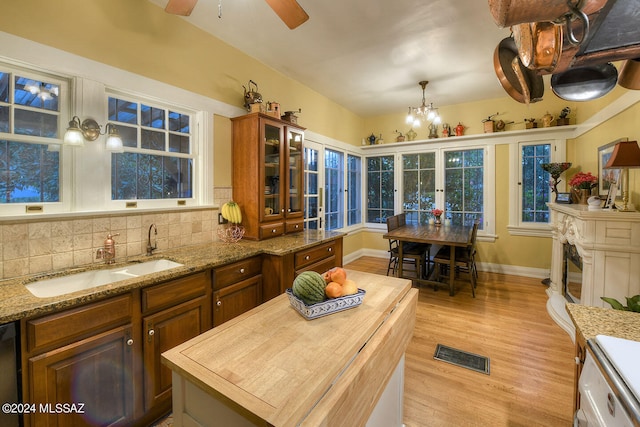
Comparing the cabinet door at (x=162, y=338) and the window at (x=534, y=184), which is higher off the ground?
the window at (x=534, y=184)

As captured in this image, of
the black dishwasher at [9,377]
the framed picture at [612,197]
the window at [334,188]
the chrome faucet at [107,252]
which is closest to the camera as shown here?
the black dishwasher at [9,377]

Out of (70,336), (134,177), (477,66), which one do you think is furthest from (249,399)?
(477,66)

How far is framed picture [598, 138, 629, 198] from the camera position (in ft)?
9.01

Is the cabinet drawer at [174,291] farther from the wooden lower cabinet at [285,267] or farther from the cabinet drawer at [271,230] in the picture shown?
the cabinet drawer at [271,230]

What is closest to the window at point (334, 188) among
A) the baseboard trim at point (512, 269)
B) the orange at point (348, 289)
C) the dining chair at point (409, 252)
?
the baseboard trim at point (512, 269)

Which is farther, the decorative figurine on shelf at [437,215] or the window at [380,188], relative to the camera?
the window at [380,188]

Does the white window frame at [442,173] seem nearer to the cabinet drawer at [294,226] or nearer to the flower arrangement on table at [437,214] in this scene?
the flower arrangement on table at [437,214]

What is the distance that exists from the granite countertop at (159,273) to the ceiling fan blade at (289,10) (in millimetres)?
1691

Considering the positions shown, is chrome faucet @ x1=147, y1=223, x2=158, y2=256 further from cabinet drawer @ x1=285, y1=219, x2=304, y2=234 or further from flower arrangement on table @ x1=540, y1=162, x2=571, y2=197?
flower arrangement on table @ x1=540, y1=162, x2=571, y2=197

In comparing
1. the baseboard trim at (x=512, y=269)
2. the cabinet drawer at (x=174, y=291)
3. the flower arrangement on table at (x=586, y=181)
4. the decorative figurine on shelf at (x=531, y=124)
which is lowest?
the baseboard trim at (x=512, y=269)

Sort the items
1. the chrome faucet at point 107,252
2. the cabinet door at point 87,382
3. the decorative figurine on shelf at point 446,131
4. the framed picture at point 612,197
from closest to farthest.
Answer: the cabinet door at point 87,382, the chrome faucet at point 107,252, the framed picture at point 612,197, the decorative figurine on shelf at point 446,131

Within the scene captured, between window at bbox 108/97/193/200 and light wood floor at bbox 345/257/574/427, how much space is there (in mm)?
2598

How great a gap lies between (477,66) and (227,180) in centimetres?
334

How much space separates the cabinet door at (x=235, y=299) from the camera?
2051mm
